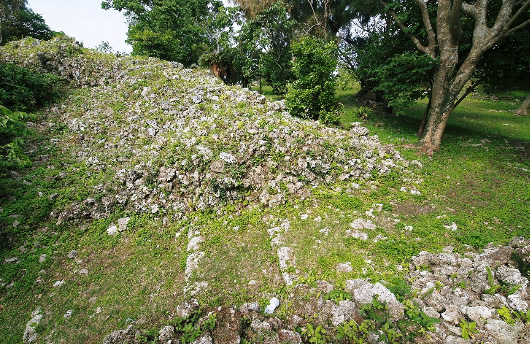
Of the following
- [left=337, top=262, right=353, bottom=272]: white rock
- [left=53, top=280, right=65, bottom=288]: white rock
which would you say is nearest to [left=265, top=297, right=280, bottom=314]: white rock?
[left=337, top=262, right=353, bottom=272]: white rock

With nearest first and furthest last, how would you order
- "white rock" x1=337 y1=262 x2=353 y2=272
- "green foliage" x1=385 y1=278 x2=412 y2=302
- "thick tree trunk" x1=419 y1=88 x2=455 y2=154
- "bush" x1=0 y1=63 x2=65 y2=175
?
"green foliage" x1=385 y1=278 x2=412 y2=302, "white rock" x1=337 y1=262 x2=353 y2=272, "thick tree trunk" x1=419 y1=88 x2=455 y2=154, "bush" x1=0 y1=63 x2=65 y2=175

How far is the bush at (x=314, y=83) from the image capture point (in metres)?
11.0

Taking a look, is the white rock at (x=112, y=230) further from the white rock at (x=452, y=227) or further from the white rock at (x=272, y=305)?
the white rock at (x=452, y=227)

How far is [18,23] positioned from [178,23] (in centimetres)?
2450

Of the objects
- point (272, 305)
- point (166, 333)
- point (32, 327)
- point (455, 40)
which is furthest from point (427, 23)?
point (32, 327)

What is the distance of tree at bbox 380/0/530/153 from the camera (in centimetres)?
895

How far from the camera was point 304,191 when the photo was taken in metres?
7.77

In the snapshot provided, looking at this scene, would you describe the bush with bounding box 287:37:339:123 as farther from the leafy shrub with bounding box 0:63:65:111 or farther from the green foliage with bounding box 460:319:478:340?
the leafy shrub with bounding box 0:63:65:111

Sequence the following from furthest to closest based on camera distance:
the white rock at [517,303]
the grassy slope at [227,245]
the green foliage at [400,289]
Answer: the grassy slope at [227,245] → the green foliage at [400,289] → the white rock at [517,303]

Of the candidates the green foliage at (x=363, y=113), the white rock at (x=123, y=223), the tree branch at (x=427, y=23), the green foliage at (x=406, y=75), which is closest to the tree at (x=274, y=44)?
the green foliage at (x=363, y=113)

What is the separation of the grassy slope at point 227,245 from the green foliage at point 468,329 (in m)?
1.32

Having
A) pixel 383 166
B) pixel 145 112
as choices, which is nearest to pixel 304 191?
pixel 383 166

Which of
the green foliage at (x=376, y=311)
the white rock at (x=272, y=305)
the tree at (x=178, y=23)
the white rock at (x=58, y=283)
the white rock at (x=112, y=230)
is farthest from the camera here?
the tree at (x=178, y=23)

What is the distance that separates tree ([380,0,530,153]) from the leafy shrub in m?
17.9
